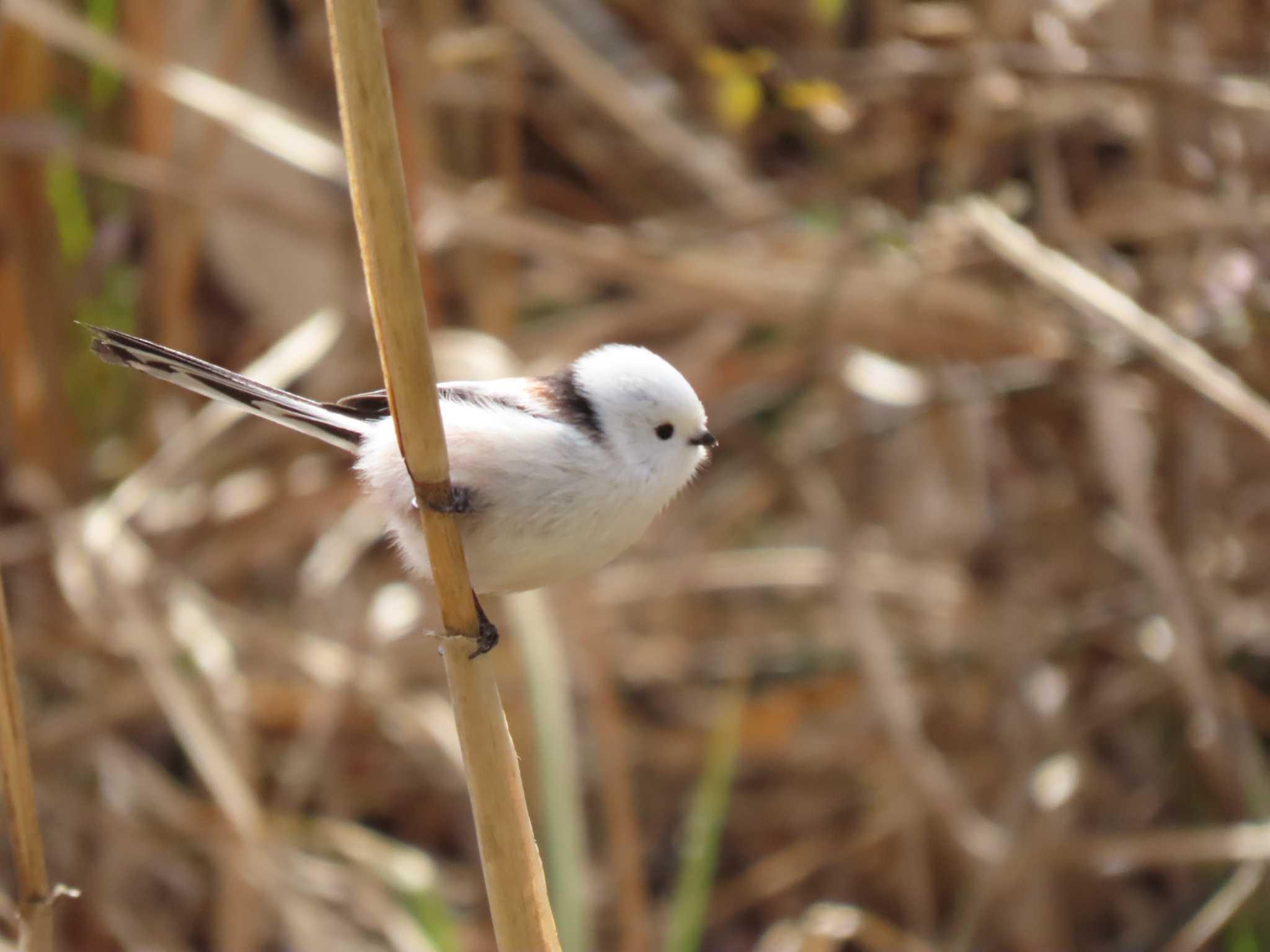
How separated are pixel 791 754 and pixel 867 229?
0.95 meters

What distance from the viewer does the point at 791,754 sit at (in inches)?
90.2

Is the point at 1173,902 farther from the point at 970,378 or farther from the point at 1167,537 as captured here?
the point at 970,378

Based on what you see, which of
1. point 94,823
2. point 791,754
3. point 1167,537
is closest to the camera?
point 94,823

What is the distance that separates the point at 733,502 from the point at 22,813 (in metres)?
1.73

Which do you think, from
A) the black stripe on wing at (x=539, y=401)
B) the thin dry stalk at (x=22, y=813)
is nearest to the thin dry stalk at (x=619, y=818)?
the black stripe on wing at (x=539, y=401)

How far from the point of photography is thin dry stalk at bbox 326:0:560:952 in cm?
59

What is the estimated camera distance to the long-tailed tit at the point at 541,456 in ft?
2.87

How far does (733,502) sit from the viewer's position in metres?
2.36

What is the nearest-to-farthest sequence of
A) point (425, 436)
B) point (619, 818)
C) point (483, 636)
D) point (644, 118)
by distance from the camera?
point (425, 436), point (483, 636), point (619, 818), point (644, 118)

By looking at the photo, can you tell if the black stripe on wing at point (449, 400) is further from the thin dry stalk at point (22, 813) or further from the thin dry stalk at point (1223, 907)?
the thin dry stalk at point (1223, 907)

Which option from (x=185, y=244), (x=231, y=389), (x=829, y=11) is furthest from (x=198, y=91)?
(x=231, y=389)

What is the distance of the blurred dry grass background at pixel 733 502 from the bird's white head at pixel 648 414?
0.77 metres

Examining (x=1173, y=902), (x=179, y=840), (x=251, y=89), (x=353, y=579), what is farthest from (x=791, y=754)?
(x=251, y=89)

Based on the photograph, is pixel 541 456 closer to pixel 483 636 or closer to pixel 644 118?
pixel 483 636
